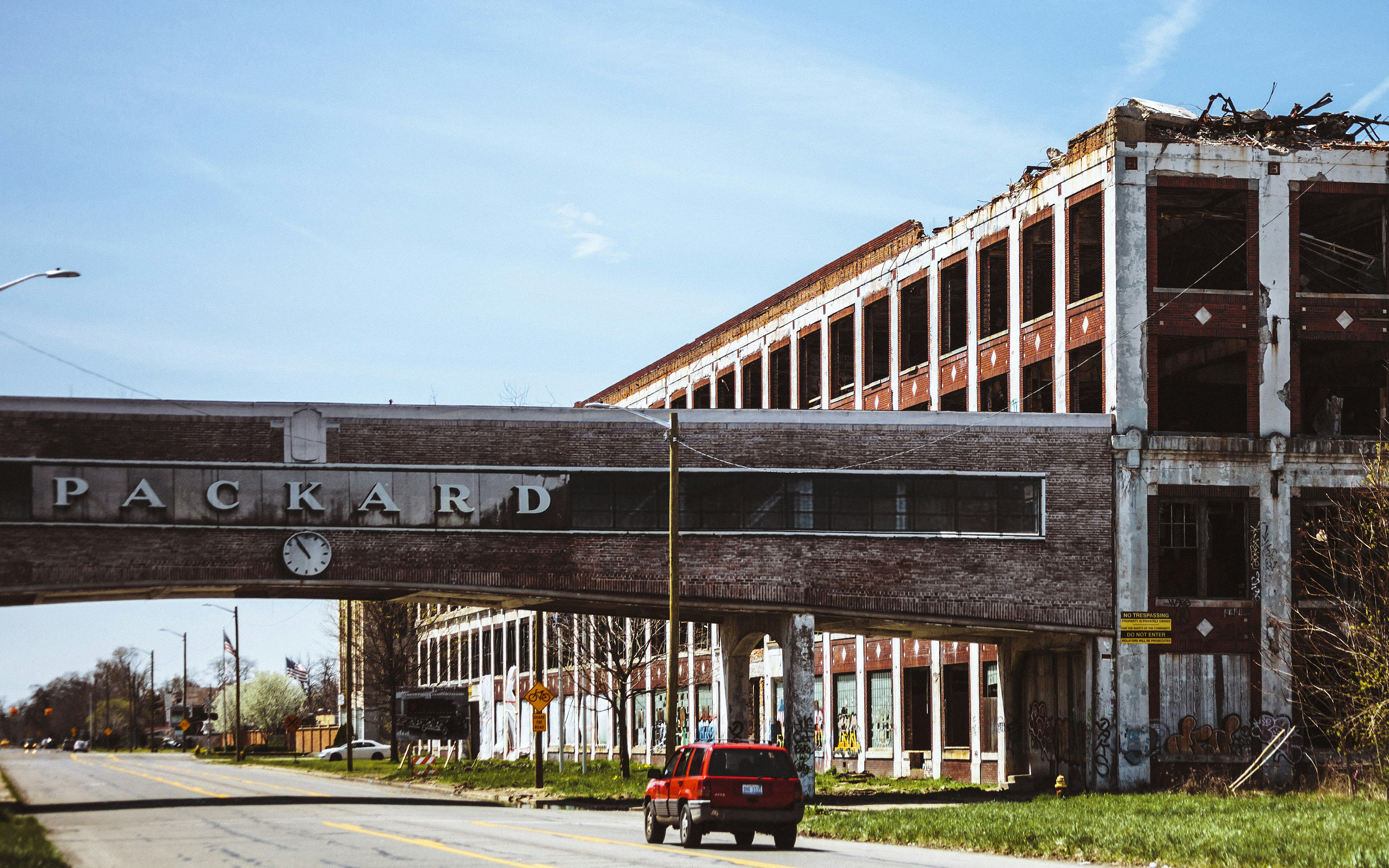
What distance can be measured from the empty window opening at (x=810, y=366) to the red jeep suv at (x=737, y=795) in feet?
111

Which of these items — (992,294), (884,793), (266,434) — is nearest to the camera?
(266,434)

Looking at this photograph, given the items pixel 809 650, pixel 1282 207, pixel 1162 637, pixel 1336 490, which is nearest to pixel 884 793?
pixel 809 650

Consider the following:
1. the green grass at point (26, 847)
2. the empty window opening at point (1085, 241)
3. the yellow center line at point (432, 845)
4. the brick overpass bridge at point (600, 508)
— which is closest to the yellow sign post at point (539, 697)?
the brick overpass bridge at point (600, 508)

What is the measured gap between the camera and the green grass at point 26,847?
19.1m

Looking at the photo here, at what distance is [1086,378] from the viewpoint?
40.2 m

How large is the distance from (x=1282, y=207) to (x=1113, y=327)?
196 inches

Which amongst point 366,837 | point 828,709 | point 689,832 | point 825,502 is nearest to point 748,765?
point 689,832

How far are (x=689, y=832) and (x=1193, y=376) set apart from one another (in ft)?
78.1

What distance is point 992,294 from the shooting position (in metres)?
45.1

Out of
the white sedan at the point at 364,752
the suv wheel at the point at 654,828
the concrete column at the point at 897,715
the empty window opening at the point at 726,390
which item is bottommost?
the white sedan at the point at 364,752

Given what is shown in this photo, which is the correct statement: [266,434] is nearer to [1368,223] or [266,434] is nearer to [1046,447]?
[1046,447]

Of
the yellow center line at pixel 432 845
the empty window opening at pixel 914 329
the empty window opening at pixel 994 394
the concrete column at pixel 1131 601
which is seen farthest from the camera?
the empty window opening at pixel 914 329

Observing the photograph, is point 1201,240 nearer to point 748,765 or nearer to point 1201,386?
point 1201,386

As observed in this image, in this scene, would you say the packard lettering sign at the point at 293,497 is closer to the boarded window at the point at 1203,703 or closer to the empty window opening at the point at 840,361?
the boarded window at the point at 1203,703
